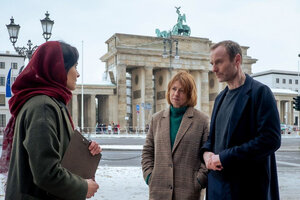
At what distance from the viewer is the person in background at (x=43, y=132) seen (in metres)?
2.05

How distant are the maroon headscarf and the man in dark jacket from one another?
139cm

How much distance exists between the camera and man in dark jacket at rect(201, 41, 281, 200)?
279 cm

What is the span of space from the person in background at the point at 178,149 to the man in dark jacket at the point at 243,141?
0.38 m

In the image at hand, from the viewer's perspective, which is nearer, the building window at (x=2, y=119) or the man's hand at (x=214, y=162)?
the man's hand at (x=214, y=162)

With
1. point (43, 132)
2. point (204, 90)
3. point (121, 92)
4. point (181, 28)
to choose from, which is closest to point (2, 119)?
point (121, 92)

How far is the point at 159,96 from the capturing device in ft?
186

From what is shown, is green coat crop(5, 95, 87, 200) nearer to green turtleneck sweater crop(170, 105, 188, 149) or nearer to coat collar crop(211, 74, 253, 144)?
coat collar crop(211, 74, 253, 144)

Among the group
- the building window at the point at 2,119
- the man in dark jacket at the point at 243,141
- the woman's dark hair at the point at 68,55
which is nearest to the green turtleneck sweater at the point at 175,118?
the man in dark jacket at the point at 243,141

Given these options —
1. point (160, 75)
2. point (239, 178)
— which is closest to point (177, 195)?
point (239, 178)

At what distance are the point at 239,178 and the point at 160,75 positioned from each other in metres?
53.7

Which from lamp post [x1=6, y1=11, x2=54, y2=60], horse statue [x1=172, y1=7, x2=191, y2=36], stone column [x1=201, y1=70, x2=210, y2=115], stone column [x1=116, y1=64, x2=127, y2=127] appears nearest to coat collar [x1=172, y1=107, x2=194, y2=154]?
lamp post [x1=6, y1=11, x2=54, y2=60]

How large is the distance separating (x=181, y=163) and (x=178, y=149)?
0.14 m

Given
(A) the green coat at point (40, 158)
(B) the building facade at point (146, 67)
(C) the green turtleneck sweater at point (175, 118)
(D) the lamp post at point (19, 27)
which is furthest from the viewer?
(B) the building facade at point (146, 67)

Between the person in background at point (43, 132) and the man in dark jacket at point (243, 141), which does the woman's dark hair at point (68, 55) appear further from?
the man in dark jacket at point (243, 141)
